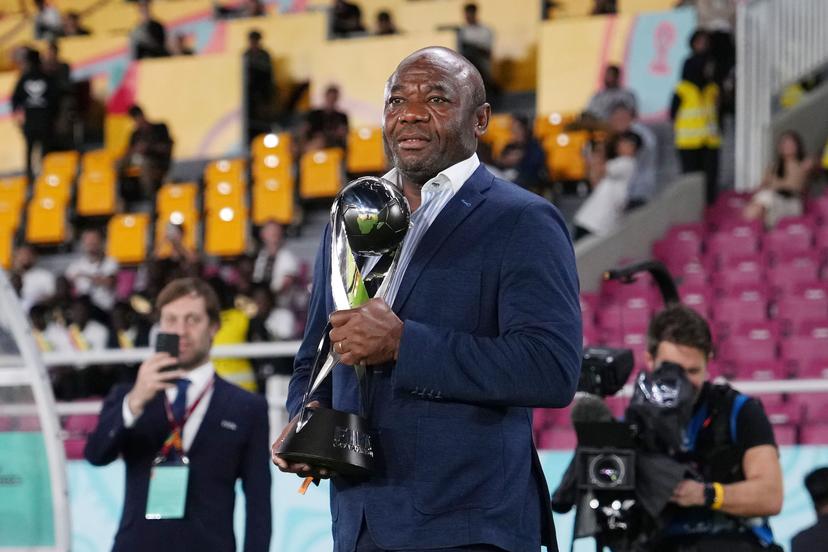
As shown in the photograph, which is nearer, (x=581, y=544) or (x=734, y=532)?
(x=734, y=532)

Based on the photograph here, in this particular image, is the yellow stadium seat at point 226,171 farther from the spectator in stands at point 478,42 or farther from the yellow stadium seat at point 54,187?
the spectator in stands at point 478,42

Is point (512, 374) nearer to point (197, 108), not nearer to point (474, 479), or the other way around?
point (474, 479)

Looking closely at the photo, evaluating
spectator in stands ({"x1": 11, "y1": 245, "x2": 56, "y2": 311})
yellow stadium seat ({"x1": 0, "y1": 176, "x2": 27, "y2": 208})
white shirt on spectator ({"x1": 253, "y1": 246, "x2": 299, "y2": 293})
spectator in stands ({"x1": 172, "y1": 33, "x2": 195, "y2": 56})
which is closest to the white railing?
white shirt on spectator ({"x1": 253, "y1": 246, "x2": 299, "y2": 293})

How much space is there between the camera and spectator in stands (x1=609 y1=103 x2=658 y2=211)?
12.7 m

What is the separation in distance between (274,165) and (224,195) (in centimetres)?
54

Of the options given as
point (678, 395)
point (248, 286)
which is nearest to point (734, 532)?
point (678, 395)

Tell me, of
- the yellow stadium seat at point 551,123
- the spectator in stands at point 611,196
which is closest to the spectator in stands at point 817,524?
the spectator in stands at point 611,196

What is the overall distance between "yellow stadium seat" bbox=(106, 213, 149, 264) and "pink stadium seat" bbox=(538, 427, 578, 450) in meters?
6.65

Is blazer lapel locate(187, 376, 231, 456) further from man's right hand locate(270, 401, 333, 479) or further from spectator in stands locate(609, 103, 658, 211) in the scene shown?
spectator in stands locate(609, 103, 658, 211)

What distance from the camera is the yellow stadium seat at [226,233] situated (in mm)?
14383

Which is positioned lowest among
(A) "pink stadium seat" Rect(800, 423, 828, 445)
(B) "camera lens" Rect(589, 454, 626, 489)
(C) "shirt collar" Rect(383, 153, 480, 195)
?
(A) "pink stadium seat" Rect(800, 423, 828, 445)

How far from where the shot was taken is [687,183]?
41.2ft

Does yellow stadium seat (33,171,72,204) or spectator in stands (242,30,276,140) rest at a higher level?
spectator in stands (242,30,276,140)

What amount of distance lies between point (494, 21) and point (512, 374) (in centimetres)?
1503
